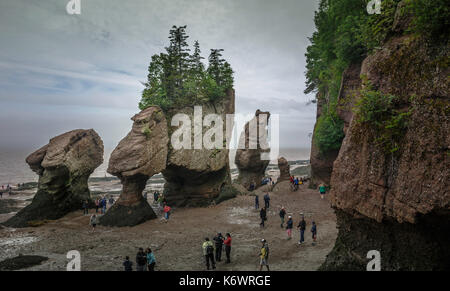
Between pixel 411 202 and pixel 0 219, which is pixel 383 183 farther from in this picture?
pixel 0 219

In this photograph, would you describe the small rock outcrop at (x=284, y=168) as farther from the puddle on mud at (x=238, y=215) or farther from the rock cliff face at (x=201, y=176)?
the puddle on mud at (x=238, y=215)

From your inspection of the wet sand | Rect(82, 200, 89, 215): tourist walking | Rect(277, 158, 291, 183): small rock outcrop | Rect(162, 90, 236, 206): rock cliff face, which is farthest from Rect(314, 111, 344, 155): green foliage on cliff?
Rect(82, 200, 89, 215): tourist walking

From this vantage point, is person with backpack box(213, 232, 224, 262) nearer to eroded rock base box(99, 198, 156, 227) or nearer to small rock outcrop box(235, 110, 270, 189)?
eroded rock base box(99, 198, 156, 227)

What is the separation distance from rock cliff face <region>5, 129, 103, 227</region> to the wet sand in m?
1.46

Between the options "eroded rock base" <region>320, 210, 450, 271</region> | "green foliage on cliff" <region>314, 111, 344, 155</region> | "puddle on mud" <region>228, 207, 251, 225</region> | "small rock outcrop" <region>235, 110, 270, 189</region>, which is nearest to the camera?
"eroded rock base" <region>320, 210, 450, 271</region>

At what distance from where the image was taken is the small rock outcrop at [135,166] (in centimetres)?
1939

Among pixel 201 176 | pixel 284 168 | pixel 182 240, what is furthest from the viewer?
pixel 284 168

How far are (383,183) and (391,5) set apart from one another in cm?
573

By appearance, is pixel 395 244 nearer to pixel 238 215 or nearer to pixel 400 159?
pixel 400 159

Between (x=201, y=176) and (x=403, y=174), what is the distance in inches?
846

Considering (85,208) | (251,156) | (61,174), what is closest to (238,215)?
(85,208)

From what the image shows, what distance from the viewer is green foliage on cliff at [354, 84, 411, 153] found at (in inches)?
259

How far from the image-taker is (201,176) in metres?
26.6

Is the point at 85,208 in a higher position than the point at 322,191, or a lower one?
lower
